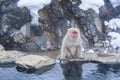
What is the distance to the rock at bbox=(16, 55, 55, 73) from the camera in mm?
8961

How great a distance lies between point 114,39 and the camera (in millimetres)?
11961

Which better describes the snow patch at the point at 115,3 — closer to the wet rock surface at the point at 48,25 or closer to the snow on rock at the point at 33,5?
the wet rock surface at the point at 48,25

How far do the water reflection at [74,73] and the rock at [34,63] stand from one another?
0.19 meters

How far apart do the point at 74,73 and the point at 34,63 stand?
1.12m

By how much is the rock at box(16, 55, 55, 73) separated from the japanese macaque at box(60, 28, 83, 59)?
0.46m

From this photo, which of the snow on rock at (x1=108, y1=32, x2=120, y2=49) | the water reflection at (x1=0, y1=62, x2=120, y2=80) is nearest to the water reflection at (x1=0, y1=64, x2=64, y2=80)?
the water reflection at (x1=0, y1=62, x2=120, y2=80)

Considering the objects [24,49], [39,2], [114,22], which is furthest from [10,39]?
[114,22]

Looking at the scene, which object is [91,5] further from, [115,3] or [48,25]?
[48,25]

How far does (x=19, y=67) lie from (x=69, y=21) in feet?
12.2

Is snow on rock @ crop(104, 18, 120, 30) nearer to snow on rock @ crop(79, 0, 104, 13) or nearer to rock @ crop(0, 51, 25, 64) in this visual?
snow on rock @ crop(79, 0, 104, 13)

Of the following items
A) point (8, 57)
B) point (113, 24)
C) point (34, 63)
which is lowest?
point (34, 63)

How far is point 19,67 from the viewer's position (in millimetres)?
9148

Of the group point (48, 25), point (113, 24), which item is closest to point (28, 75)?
point (48, 25)

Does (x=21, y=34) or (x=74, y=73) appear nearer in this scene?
(x=74, y=73)
